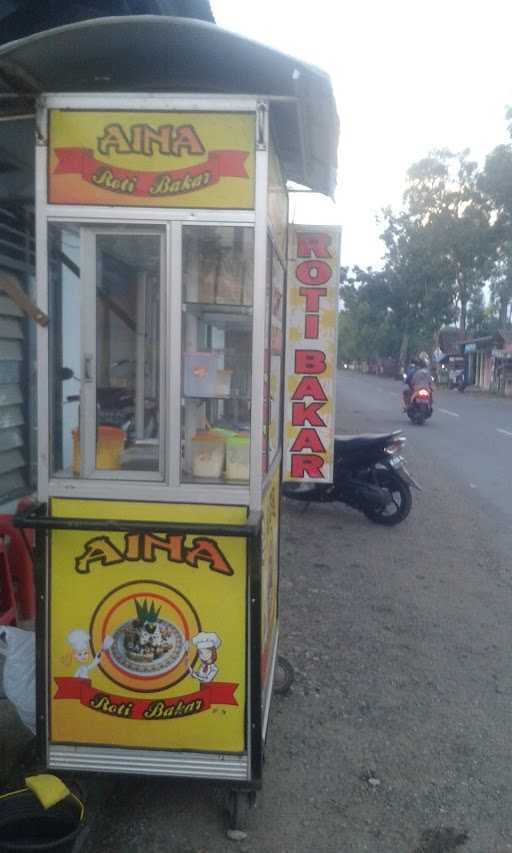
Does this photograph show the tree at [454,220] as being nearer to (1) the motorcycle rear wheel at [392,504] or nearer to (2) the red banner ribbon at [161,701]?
(1) the motorcycle rear wheel at [392,504]

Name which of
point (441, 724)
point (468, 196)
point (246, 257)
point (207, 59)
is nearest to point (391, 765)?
point (441, 724)

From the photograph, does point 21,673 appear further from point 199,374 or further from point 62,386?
point 199,374

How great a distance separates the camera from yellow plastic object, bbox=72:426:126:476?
325 centimetres

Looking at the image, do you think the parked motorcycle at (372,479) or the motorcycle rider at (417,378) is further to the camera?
the motorcycle rider at (417,378)

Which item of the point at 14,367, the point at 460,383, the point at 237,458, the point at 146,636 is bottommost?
the point at 460,383

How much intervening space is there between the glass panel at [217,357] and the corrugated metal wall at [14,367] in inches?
98.6

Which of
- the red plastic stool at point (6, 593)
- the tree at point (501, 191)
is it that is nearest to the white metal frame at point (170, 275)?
the red plastic stool at point (6, 593)

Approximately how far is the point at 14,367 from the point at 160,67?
130 inches

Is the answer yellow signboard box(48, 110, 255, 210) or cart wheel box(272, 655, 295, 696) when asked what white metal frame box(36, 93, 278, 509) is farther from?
cart wheel box(272, 655, 295, 696)

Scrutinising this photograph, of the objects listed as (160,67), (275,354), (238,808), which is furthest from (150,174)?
(238,808)

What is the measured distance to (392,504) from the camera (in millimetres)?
8773

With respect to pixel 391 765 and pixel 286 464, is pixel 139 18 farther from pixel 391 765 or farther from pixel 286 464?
pixel 391 765

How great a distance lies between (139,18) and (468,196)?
39441 millimetres

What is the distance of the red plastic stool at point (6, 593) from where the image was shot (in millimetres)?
4316
